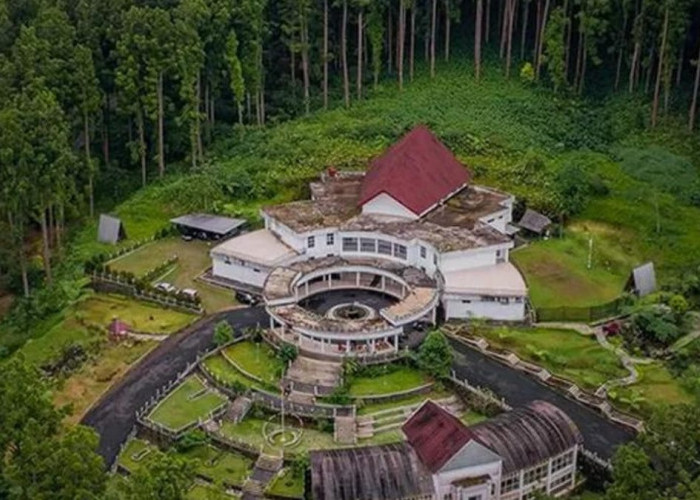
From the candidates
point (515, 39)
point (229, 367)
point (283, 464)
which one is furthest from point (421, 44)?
point (283, 464)

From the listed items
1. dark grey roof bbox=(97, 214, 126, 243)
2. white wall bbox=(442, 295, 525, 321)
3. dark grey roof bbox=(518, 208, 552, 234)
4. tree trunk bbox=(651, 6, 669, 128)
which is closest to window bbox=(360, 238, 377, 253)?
white wall bbox=(442, 295, 525, 321)

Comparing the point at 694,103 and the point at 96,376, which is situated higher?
the point at 694,103

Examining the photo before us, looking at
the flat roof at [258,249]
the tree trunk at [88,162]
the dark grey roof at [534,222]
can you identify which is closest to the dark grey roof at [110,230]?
the tree trunk at [88,162]

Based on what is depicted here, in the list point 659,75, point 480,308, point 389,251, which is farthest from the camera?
point 659,75

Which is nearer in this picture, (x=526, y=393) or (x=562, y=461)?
(x=562, y=461)

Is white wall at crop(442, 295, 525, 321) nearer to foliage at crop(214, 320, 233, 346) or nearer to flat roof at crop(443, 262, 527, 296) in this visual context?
flat roof at crop(443, 262, 527, 296)

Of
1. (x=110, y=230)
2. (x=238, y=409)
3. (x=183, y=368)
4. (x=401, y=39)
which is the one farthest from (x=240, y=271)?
(x=401, y=39)

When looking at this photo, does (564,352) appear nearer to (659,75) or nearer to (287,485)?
(287,485)
